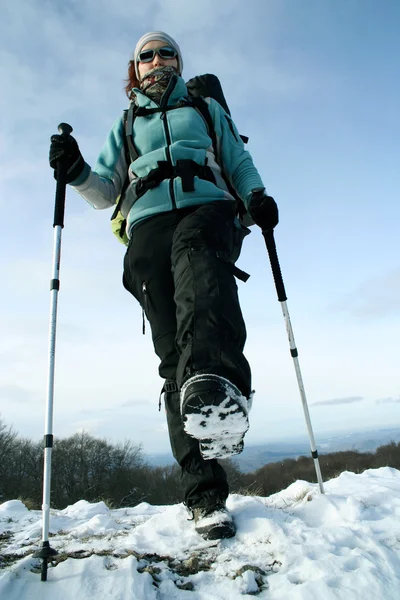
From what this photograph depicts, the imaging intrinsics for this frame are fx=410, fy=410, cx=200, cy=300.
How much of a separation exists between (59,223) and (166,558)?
2.11m

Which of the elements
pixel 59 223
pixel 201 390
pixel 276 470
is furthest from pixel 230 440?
pixel 276 470

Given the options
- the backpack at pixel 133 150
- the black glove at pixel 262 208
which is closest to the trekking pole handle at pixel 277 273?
the backpack at pixel 133 150

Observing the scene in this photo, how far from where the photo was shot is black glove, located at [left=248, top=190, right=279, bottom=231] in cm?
298

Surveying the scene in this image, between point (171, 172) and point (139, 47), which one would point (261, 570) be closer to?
point (171, 172)

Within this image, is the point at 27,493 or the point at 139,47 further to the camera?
the point at 27,493

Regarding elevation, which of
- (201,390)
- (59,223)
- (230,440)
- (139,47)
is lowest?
(230,440)

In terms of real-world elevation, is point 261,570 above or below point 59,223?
below

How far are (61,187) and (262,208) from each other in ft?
4.73

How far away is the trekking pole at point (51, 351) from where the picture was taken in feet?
5.75

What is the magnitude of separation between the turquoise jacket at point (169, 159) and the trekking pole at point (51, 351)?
27 centimetres

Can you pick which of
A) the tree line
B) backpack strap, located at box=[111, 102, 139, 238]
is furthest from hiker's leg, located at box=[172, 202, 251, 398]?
the tree line

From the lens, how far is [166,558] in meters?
1.97

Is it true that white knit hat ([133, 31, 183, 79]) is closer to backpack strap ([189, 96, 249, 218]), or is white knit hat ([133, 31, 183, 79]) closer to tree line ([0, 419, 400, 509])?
backpack strap ([189, 96, 249, 218])

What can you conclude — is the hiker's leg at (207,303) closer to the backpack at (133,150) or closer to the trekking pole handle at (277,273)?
the backpack at (133,150)
